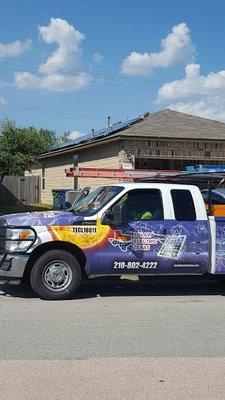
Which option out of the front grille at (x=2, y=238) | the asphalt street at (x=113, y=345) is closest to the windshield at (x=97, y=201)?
the front grille at (x=2, y=238)

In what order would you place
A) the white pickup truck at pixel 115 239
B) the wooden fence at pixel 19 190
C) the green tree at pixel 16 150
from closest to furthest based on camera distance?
the white pickup truck at pixel 115 239 < the green tree at pixel 16 150 < the wooden fence at pixel 19 190

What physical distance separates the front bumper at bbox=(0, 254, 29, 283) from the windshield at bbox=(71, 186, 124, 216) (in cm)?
123

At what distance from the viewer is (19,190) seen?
40781 mm

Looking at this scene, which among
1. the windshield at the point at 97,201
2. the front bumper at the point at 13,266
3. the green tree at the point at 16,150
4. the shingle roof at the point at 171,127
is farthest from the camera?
the green tree at the point at 16,150

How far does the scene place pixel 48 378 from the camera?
5.28m

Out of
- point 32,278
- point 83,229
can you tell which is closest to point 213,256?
point 83,229

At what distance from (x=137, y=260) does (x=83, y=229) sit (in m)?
0.99

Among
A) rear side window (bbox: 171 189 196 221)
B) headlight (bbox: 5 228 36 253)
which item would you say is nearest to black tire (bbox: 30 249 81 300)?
headlight (bbox: 5 228 36 253)

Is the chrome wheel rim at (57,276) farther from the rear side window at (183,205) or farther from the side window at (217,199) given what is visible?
the side window at (217,199)

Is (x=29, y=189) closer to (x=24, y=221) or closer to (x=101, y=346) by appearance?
(x=24, y=221)

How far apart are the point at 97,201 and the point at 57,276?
1419 millimetres

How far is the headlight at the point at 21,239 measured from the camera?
29.5 ft

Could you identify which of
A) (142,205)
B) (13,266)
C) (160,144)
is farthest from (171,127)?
(13,266)

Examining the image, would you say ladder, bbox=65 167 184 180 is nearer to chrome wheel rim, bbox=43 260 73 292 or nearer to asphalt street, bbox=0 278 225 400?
asphalt street, bbox=0 278 225 400
